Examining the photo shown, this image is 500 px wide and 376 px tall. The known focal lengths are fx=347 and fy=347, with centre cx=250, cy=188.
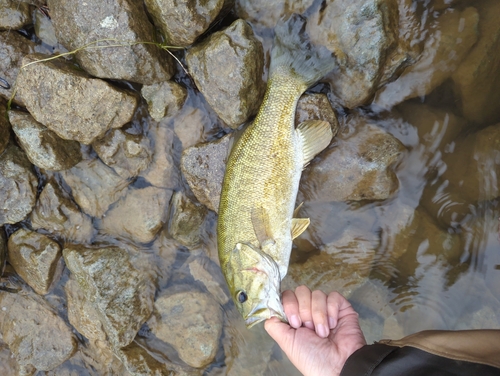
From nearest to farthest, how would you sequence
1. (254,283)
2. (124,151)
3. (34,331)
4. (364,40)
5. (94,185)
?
(254,283)
(364,40)
(124,151)
(94,185)
(34,331)

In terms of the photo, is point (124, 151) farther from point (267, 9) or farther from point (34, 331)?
point (34, 331)

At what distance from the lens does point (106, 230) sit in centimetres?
436

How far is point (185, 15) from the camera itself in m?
3.22

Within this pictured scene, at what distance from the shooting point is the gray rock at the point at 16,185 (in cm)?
404

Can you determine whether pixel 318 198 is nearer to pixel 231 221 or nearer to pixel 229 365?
pixel 231 221

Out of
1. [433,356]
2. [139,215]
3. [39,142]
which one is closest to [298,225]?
[433,356]

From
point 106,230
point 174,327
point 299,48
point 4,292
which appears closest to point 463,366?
point 299,48

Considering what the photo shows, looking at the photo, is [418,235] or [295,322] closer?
[295,322]

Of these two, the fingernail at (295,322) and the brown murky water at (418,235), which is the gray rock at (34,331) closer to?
the brown murky water at (418,235)

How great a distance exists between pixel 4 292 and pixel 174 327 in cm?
247

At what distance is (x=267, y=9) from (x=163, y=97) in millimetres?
1389

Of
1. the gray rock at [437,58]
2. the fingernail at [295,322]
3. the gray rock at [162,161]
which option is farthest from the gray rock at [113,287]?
the gray rock at [437,58]

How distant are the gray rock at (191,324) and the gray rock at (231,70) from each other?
7.48ft

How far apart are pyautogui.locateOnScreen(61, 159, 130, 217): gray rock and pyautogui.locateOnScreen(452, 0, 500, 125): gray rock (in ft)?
12.3
